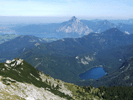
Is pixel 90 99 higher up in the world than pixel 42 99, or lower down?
lower down

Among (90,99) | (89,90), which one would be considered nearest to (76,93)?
(90,99)

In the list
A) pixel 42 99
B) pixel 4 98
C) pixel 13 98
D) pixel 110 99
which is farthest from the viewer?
pixel 110 99

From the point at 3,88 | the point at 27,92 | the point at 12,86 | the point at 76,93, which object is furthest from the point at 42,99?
the point at 76,93

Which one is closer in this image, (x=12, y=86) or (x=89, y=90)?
(x=12, y=86)

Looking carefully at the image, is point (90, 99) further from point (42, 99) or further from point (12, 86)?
point (12, 86)

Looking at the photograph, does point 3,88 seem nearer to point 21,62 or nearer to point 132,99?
point 21,62

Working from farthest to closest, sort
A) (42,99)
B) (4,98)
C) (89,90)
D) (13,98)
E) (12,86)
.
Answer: (89,90) → (42,99) → (12,86) → (13,98) → (4,98)

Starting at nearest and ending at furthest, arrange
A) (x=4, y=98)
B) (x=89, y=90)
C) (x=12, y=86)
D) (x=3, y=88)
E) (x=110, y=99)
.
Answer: (x=4, y=98)
(x=3, y=88)
(x=12, y=86)
(x=110, y=99)
(x=89, y=90)

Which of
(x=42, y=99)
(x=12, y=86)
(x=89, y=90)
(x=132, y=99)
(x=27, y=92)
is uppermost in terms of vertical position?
(x=12, y=86)

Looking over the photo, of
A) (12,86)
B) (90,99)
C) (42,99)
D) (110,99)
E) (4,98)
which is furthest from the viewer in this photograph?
(110,99)
